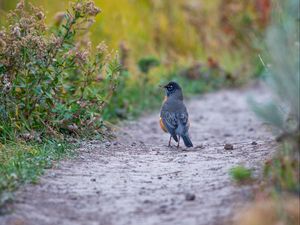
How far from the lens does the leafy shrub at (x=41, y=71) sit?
7480 millimetres

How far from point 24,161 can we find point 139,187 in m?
1.07

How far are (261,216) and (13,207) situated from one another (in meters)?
1.79

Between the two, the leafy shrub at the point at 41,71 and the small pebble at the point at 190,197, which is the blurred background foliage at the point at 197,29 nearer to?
the leafy shrub at the point at 41,71

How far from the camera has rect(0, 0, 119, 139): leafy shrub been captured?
7.48m

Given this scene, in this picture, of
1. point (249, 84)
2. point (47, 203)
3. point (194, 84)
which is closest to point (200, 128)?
point (194, 84)

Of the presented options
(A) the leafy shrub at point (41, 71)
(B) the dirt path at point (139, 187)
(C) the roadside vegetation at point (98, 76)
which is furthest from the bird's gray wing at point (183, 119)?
(A) the leafy shrub at point (41, 71)

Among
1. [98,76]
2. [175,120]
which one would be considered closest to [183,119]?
[175,120]

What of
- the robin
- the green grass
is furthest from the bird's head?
the green grass

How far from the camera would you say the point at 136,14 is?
50.1 ft

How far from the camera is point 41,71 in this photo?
25.2 ft

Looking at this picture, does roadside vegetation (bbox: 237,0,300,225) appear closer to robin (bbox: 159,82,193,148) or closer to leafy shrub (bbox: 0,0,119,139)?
leafy shrub (bbox: 0,0,119,139)

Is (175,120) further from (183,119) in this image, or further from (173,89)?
(173,89)

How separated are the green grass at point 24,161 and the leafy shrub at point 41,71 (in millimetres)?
310

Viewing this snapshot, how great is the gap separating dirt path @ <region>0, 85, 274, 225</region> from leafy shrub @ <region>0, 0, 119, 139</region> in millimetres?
454
